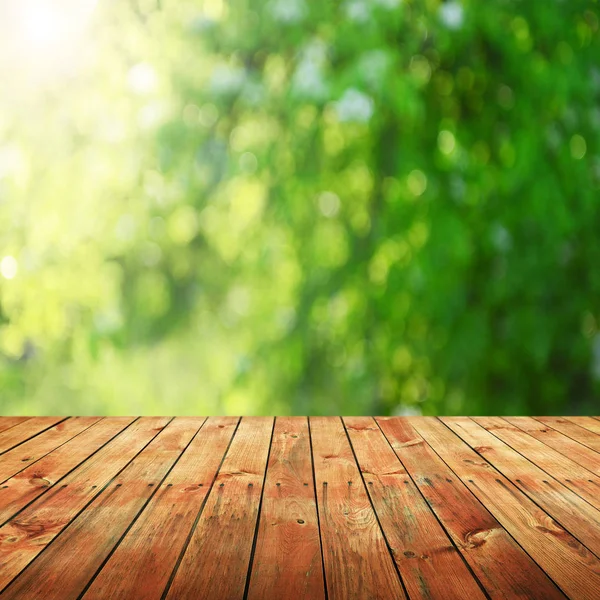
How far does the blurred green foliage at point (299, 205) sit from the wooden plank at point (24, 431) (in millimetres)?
193

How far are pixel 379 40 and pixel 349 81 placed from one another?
0.21 m

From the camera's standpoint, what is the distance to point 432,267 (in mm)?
3076

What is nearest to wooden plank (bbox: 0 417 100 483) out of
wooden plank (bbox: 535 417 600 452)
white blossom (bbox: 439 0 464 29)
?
wooden plank (bbox: 535 417 600 452)

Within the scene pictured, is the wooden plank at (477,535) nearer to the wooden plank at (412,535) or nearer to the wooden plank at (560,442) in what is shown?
the wooden plank at (412,535)

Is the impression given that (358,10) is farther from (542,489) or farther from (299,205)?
(542,489)

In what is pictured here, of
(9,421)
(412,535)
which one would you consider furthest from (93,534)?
(9,421)

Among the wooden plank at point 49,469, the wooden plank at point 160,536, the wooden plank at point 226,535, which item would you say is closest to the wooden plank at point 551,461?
the wooden plank at point 226,535

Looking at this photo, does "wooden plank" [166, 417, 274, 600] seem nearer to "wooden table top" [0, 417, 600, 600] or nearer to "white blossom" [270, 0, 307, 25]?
"wooden table top" [0, 417, 600, 600]

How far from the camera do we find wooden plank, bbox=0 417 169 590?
148 cm

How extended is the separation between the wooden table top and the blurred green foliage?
453 millimetres

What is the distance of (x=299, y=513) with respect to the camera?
1729mm

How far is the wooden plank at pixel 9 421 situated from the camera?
2791 millimetres

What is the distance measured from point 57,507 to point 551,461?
53.6 inches

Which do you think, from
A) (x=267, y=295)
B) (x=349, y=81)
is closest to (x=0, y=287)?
(x=267, y=295)
